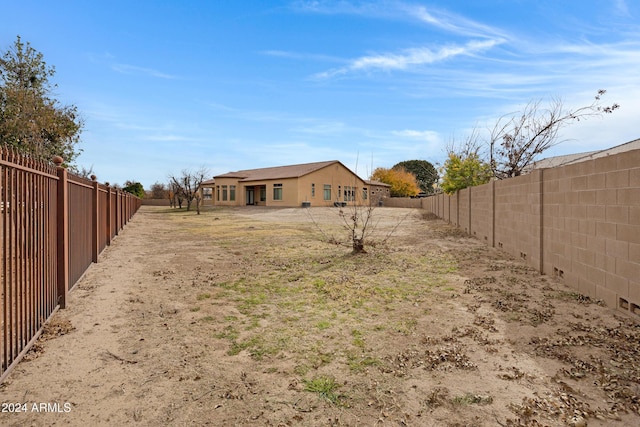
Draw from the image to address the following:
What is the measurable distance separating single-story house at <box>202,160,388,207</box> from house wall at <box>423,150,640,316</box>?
24858 millimetres

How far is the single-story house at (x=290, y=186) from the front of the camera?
122ft

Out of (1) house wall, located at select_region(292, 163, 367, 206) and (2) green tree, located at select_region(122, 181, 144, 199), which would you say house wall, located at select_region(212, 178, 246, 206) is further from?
(2) green tree, located at select_region(122, 181, 144, 199)

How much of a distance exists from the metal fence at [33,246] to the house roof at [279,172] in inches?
1226

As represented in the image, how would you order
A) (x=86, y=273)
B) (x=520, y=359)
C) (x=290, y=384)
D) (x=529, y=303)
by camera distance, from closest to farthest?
(x=290, y=384)
(x=520, y=359)
(x=529, y=303)
(x=86, y=273)

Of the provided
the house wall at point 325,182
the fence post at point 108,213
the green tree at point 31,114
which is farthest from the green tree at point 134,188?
the fence post at point 108,213

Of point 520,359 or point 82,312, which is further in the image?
point 82,312

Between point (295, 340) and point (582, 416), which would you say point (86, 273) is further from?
point (582, 416)

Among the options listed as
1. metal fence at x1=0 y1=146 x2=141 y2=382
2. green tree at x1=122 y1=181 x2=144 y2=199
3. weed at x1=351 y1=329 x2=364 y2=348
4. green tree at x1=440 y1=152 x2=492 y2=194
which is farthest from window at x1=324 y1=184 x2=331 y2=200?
weed at x1=351 y1=329 x2=364 y2=348

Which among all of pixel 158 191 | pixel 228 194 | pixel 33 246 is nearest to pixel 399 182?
pixel 228 194

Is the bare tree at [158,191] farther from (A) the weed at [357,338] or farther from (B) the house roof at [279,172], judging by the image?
(A) the weed at [357,338]

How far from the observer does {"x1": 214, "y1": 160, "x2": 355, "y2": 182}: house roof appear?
38.2m

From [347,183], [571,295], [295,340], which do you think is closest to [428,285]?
[571,295]

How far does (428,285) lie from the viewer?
6.62m

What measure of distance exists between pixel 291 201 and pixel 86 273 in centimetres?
3025
